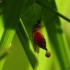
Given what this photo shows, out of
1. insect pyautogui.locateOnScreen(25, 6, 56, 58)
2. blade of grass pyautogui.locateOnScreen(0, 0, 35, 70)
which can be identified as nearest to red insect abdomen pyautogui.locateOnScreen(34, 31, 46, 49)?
insect pyautogui.locateOnScreen(25, 6, 56, 58)

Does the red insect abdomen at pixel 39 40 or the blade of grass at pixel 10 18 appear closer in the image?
the blade of grass at pixel 10 18

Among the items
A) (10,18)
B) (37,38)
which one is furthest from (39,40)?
(10,18)

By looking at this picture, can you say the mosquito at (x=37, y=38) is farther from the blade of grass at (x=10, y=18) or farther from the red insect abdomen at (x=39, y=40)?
the blade of grass at (x=10, y=18)

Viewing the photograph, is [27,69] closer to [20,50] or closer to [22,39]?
[20,50]

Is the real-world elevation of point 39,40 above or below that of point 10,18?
below

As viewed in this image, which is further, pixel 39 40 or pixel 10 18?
pixel 39 40

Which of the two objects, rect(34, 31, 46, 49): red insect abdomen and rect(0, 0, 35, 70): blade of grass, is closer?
rect(0, 0, 35, 70): blade of grass

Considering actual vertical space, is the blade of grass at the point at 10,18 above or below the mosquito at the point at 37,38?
above

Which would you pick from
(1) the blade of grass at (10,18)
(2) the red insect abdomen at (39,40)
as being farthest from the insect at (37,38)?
(1) the blade of grass at (10,18)

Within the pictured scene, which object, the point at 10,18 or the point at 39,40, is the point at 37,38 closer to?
the point at 39,40

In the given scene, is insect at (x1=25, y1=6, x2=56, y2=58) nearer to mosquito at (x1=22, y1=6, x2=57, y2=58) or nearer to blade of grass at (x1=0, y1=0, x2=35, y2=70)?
mosquito at (x1=22, y1=6, x2=57, y2=58)

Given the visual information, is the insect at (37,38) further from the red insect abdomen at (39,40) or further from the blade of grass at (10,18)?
the blade of grass at (10,18)

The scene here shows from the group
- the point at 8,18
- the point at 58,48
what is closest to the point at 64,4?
the point at 58,48
